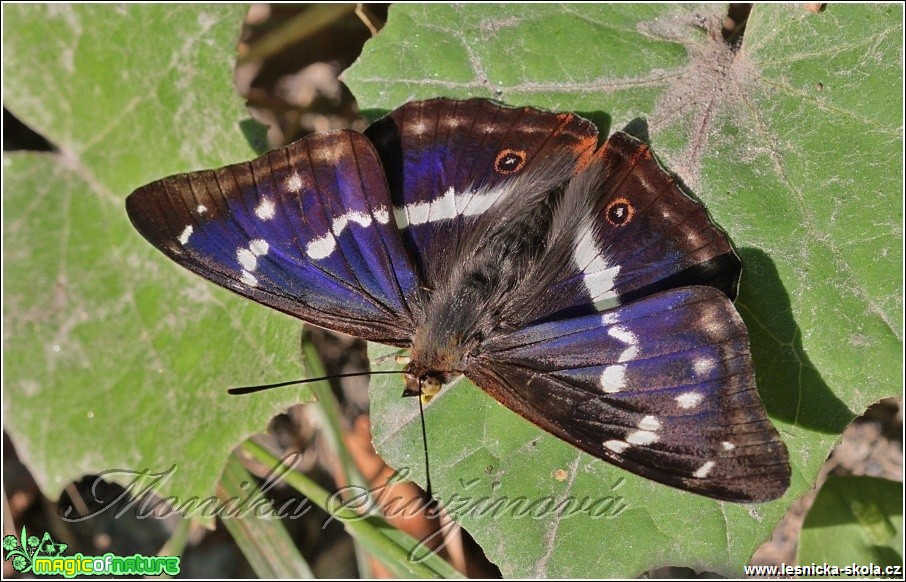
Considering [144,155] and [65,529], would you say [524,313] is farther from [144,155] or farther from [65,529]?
[65,529]

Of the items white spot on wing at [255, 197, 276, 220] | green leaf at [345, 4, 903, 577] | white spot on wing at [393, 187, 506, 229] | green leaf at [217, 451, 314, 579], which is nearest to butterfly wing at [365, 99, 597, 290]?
white spot on wing at [393, 187, 506, 229]

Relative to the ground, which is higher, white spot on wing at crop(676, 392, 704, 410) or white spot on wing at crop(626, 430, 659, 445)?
white spot on wing at crop(676, 392, 704, 410)

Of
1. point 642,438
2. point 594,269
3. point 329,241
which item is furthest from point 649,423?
point 329,241

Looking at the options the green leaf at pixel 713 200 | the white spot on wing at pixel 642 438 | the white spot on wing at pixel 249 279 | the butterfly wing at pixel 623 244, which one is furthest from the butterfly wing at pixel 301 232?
the white spot on wing at pixel 642 438

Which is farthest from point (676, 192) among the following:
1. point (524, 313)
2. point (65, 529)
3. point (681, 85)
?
point (65, 529)

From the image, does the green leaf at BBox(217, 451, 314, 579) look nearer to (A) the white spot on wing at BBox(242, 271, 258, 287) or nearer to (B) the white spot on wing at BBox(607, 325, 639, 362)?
(A) the white spot on wing at BBox(242, 271, 258, 287)

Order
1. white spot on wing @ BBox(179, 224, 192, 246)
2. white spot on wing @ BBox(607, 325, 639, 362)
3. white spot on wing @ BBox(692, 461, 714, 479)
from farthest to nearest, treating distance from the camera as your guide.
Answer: white spot on wing @ BBox(179, 224, 192, 246) → white spot on wing @ BBox(607, 325, 639, 362) → white spot on wing @ BBox(692, 461, 714, 479)

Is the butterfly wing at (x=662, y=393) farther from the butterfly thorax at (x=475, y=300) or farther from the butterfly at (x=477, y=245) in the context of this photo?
the butterfly thorax at (x=475, y=300)
